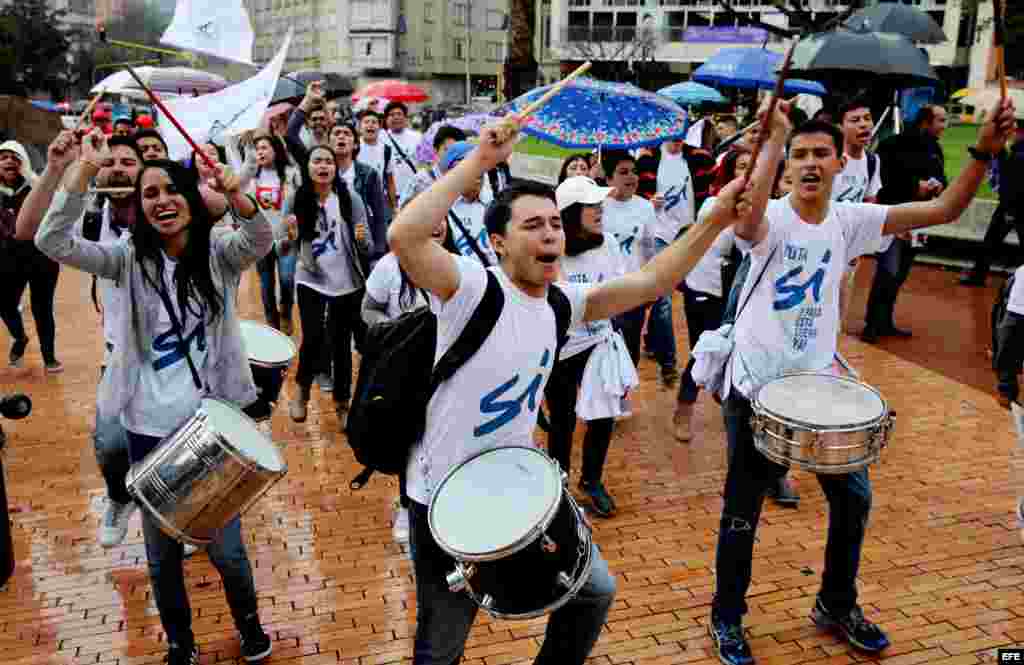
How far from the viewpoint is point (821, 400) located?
3.68 m

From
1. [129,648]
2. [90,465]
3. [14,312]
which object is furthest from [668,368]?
[14,312]

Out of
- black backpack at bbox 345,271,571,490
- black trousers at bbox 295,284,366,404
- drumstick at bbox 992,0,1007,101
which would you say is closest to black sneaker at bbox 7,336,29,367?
black trousers at bbox 295,284,366,404

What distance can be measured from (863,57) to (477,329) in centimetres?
809

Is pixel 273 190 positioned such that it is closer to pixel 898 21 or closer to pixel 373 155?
pixel 373 155

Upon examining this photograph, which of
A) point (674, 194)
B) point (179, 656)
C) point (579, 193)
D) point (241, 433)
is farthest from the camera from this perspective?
point (674, 194)

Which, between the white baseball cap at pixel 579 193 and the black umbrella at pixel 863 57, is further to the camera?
the black umbrella at pixel 863 57

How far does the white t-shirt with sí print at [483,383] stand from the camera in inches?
116

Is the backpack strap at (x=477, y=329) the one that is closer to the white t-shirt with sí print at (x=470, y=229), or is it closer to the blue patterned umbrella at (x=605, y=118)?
the white t-shirt with sí print at (x=470, y=229)

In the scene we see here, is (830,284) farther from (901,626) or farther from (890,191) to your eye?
(890,191)

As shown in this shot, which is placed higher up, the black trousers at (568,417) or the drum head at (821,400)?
the drum head at (821,400)

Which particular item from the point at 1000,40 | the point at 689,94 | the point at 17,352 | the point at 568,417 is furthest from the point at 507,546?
the point at 689,94

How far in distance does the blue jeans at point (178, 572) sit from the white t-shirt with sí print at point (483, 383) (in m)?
1.04

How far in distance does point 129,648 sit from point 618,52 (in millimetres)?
52972

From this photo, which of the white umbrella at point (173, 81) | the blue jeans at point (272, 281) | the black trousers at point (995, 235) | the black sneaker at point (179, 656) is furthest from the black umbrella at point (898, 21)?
the black sneaker at point (179, 656)
